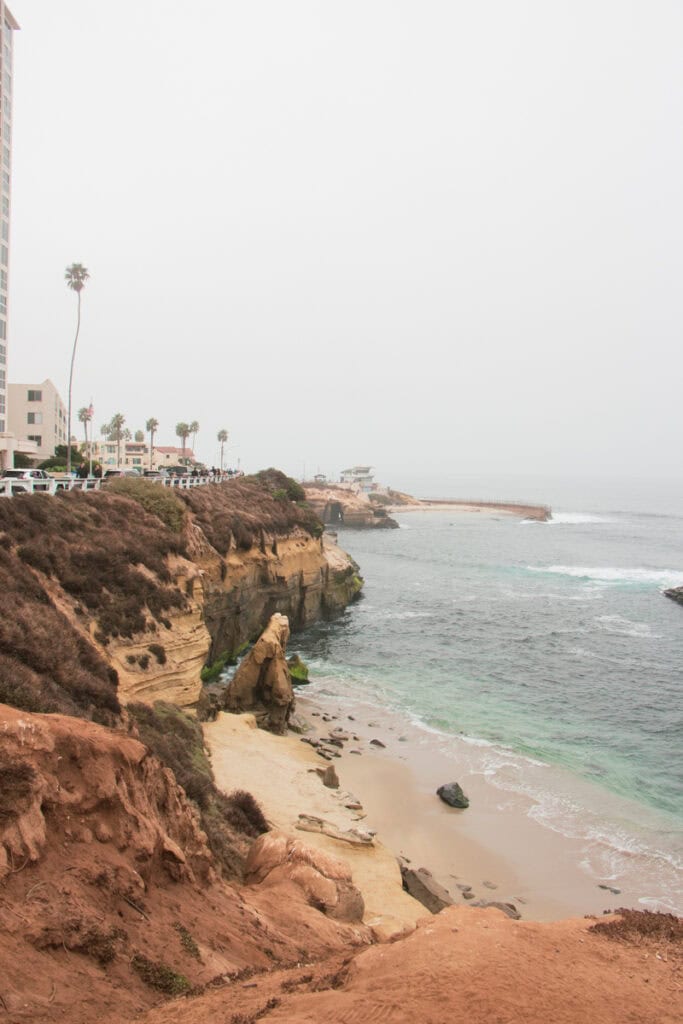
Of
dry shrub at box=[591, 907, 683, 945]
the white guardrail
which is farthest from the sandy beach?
the white guardrail

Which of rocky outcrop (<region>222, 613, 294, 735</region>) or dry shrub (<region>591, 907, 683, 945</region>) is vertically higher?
dry shrub (<region>591, 907, 683, 945</region>)

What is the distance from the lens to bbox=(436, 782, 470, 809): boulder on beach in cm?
2345

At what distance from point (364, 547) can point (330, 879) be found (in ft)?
270

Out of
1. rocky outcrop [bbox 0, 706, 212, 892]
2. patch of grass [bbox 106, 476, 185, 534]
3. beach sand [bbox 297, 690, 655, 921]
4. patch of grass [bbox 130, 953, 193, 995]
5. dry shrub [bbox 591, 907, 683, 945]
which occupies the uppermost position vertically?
patch of grass [bbox 106, 476, 185, 534]

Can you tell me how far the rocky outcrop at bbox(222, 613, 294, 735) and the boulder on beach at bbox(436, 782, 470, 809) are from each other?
25.1 ft

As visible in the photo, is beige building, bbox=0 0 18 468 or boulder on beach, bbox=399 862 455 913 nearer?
boulder on beach, bbox=399 862 455 913

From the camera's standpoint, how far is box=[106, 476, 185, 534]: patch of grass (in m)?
32.0

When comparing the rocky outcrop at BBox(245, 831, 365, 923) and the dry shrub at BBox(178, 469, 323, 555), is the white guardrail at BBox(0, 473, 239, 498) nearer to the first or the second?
the dry shrub at BBox(178, 469, 323, 555)

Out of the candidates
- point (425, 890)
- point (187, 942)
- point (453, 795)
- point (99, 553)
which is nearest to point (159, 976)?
point (187, 942)

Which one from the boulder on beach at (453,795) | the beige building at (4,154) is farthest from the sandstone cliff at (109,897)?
the beige building at (4,154)

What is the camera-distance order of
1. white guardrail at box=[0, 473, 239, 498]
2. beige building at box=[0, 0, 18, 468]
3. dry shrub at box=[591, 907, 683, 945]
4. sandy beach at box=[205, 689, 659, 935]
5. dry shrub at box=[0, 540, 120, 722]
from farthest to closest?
beige building at box=[0, 0, 18, 468] → white guardrail at box=[0, 473, 239, 498] → sandy beach at box=[205, 689, 659, 935] → dry shrub at box=[0, 540, 120, 722] → dry shrub at box=[591, 907, 683, 945]

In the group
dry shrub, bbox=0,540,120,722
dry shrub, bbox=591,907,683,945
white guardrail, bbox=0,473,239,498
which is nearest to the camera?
dry shrub, bbox=591,907,683,945

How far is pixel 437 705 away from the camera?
3334cm

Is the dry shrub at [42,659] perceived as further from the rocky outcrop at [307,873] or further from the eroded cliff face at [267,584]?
the eroded cliff face at [267,584]
